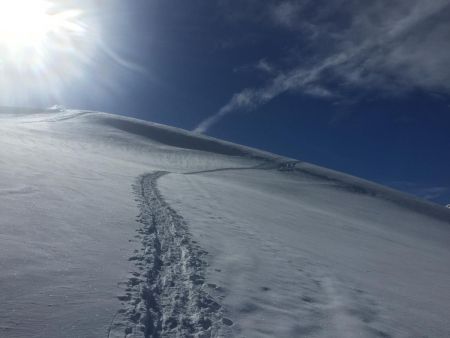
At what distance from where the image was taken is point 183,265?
8062mm

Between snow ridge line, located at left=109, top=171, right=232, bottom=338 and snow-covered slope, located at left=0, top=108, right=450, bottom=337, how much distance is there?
25 millimetres

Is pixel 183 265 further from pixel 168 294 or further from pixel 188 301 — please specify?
pixel 188 301

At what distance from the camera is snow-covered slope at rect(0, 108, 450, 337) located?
5852 mm

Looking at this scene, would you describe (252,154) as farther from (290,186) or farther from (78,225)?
(78,225)

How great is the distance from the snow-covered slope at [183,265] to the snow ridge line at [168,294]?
0.02 m

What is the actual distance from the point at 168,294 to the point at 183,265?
148cm

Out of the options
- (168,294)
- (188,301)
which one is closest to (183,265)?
(168,294)

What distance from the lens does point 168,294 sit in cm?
659

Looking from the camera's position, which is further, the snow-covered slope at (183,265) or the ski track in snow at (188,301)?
the snow-covered slope at (183,265)

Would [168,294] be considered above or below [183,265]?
below

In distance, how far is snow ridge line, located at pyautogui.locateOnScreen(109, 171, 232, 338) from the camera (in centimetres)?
562

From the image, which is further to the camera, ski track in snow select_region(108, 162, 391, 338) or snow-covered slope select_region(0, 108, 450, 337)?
snow-covered slope select_region(0, 108, 450, 337)

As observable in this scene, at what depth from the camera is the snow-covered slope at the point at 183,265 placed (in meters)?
5.85

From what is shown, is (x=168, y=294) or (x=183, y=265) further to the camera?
(x=183, y=265)
